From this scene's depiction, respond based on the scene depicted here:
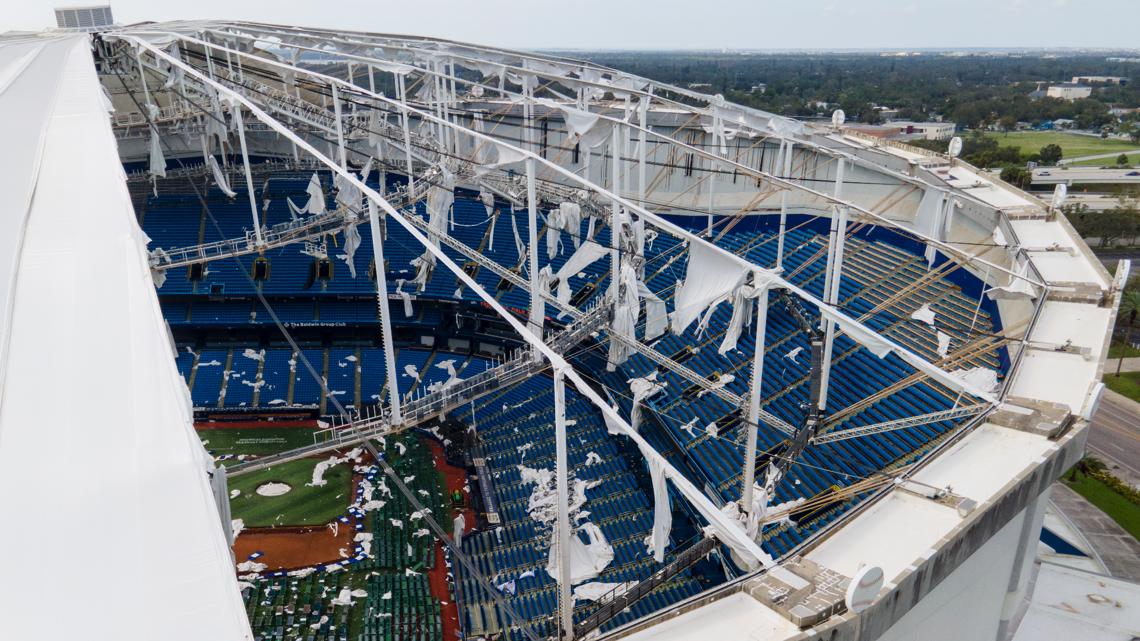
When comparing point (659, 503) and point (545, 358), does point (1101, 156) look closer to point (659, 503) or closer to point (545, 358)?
point (545, 358)

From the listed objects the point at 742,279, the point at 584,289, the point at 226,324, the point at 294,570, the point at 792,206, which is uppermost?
the point at 742,279

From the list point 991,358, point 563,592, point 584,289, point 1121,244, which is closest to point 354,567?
point 563,592

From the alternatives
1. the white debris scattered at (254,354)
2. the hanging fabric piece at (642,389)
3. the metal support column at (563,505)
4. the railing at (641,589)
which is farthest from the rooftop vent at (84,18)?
the railing at (641,589)

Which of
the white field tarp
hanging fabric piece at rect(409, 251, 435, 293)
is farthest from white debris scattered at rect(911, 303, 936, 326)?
the white field tarp

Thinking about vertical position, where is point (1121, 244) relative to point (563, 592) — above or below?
below

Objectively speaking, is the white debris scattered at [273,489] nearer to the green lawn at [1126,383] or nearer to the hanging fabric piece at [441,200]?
the hanging fabric piece at [441,200]

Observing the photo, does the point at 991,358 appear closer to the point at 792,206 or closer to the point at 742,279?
the point at 742,279

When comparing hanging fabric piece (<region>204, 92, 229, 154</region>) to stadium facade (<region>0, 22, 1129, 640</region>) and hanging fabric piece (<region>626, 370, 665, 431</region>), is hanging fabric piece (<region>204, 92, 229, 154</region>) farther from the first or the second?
hanging fabric piece (<region>626, 370, 665, 431</region>)
